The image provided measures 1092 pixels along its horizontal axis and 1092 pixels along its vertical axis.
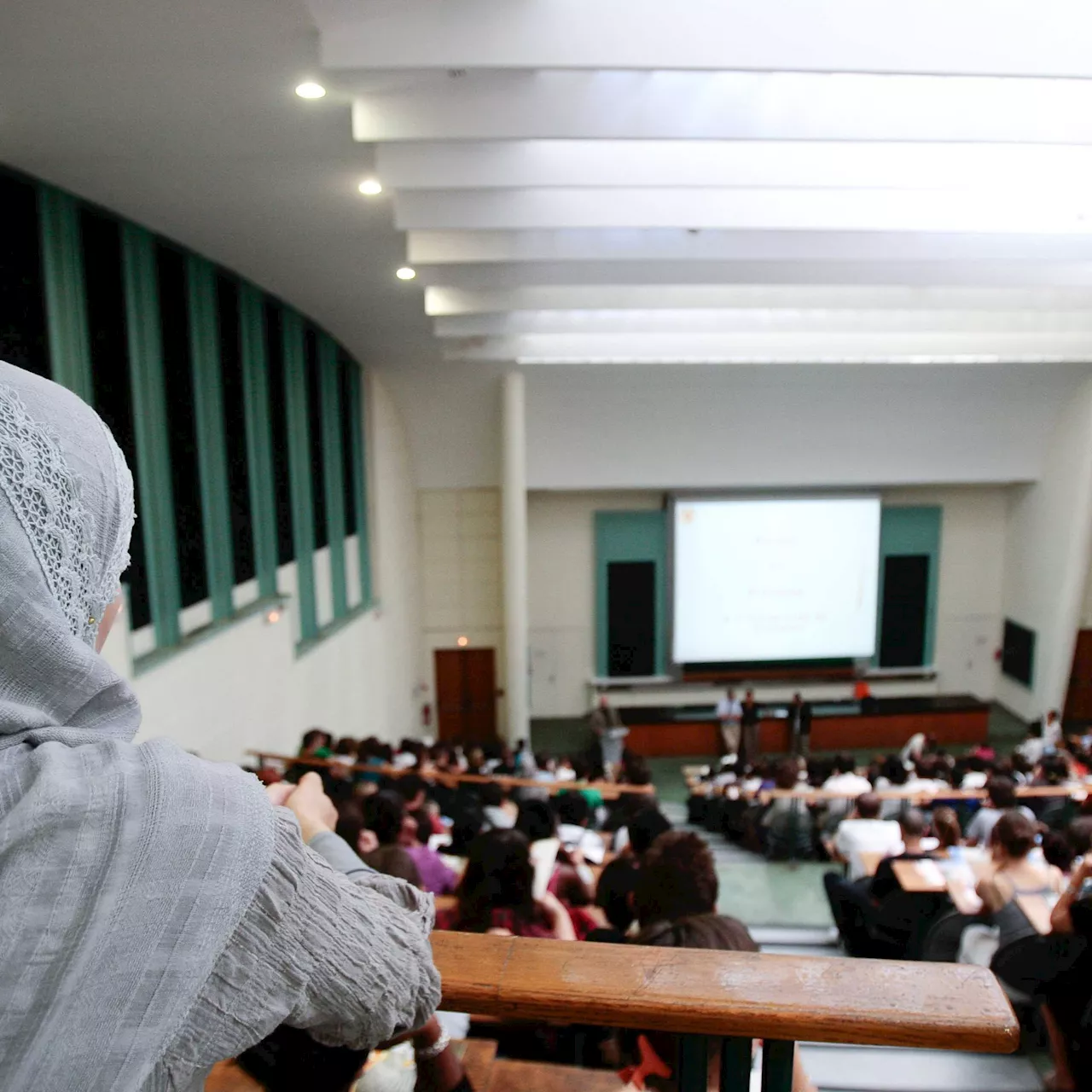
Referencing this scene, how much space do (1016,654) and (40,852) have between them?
1678 centimetres

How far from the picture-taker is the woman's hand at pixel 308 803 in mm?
1124

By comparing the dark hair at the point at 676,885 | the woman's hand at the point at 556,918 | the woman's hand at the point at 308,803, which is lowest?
the woman's hand at the point at 556,918

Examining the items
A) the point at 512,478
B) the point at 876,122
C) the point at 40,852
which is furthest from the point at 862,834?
the point at 512,478

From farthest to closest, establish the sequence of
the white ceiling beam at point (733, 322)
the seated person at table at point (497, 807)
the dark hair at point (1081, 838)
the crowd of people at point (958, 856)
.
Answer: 1. the white ceiling beam at point (733, 322)
2. the seated person at table at point (497, 807)
3. the dark hair at point (1081, 838)
4. the crowd of people at point (958, 856)

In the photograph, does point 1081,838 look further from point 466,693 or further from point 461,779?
point 466,693

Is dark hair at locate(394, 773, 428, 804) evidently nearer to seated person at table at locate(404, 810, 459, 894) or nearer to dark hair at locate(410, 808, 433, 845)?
dark hair at locate(410, 808, 433, 845)

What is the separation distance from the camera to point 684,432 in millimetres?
12945

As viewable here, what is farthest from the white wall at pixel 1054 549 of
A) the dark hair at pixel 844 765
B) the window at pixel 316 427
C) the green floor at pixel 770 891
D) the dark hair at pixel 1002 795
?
the window at pixel 316 427

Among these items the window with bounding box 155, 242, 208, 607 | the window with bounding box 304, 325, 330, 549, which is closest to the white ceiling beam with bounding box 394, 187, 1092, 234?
the window with bounding box 155, 242, 208, 607

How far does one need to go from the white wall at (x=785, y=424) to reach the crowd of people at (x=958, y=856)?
206 inches

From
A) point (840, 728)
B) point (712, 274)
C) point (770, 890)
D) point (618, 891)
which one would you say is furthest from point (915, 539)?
point (618, 891)

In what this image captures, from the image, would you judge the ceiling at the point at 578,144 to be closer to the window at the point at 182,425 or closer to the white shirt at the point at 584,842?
the window at the point at 182,425

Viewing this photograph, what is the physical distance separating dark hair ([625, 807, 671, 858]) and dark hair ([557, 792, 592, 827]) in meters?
2.12

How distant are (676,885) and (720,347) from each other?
8781 mm
